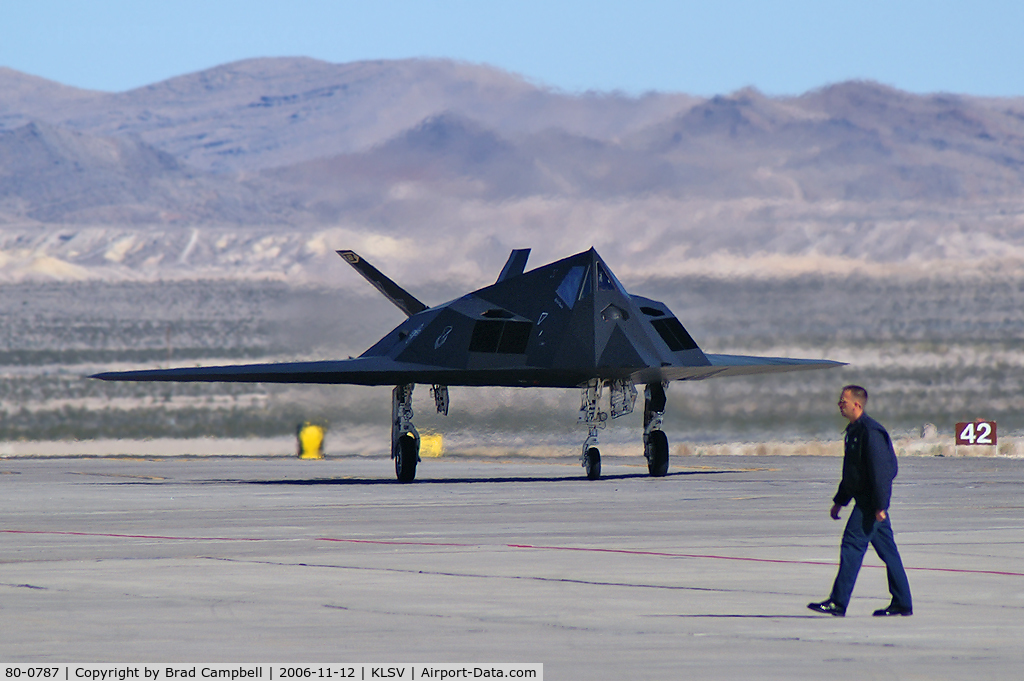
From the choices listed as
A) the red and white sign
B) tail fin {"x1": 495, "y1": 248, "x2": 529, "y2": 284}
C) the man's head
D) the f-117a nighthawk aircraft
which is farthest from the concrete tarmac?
the red and white sign

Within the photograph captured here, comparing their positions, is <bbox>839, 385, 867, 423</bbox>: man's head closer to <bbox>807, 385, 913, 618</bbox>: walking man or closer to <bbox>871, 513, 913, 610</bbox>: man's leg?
<bbox>807, 385, 913, 618</bbox>: walking man

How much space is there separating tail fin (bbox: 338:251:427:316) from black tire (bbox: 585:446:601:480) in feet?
22.0

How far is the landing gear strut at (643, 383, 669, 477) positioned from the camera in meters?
33.2

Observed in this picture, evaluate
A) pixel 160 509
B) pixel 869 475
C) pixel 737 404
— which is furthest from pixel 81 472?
pixel 869 475

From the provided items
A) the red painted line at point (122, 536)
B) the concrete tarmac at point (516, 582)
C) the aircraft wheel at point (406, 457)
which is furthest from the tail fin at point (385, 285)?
the red painted line at point (122, 536)

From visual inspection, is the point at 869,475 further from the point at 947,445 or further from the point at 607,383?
the point at 947,445

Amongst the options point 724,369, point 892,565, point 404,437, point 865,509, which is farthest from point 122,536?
point 724,369

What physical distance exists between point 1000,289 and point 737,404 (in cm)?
4091

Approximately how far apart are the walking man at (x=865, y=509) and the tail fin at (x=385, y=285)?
24.9 metres

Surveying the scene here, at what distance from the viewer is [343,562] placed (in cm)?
1587

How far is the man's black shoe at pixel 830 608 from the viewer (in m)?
12.0

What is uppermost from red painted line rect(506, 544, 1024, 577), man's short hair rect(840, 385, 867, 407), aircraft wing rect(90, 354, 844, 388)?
aircraft wing rect(90, 354, 844, 388)

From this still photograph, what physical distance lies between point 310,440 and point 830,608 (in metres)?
37.5

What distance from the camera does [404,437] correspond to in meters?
32.2
